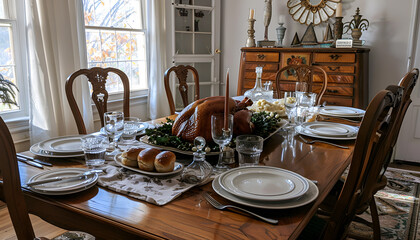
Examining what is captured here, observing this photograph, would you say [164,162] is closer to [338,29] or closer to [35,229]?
[35,229]

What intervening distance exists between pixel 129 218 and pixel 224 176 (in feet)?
1.03

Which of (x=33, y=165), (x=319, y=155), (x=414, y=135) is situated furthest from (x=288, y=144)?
(x=414, y=135)

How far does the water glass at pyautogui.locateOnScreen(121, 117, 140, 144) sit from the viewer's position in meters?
1.39

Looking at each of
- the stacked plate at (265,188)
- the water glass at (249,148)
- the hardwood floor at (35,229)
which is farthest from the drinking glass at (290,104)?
the hardwood floor at (35,229)

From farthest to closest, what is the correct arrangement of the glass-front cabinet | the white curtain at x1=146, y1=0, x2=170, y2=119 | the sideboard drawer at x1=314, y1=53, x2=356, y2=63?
the glass-front cabinet, the white curtain at x1=146, y1=0, x2=170, y2=119, the sideboard drawer at x1=314, y1=53, x2=356, y2=63

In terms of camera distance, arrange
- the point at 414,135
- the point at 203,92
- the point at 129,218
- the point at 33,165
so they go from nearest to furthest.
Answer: the point at 129,218
the point at 33,165
the point at 414,135
the point at 203,92

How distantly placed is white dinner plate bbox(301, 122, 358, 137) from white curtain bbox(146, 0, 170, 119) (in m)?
2.30

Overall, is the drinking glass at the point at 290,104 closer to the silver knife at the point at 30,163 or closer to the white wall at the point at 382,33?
the silver knife at the point at 30,163

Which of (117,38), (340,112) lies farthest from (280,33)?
(340,112)

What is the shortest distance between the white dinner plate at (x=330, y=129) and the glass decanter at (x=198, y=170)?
0.72 metres

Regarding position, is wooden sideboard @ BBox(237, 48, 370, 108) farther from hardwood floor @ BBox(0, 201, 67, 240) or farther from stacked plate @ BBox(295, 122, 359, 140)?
hardwood floor @ BBox(0, 201, 67, 240)

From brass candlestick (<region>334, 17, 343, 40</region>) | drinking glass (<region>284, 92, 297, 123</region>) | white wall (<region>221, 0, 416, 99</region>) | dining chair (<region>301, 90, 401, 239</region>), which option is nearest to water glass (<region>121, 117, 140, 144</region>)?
drinking glass (<region>284, 92, 297, 123</region>)

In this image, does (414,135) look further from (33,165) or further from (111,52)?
(33,165)

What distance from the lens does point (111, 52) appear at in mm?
3406
